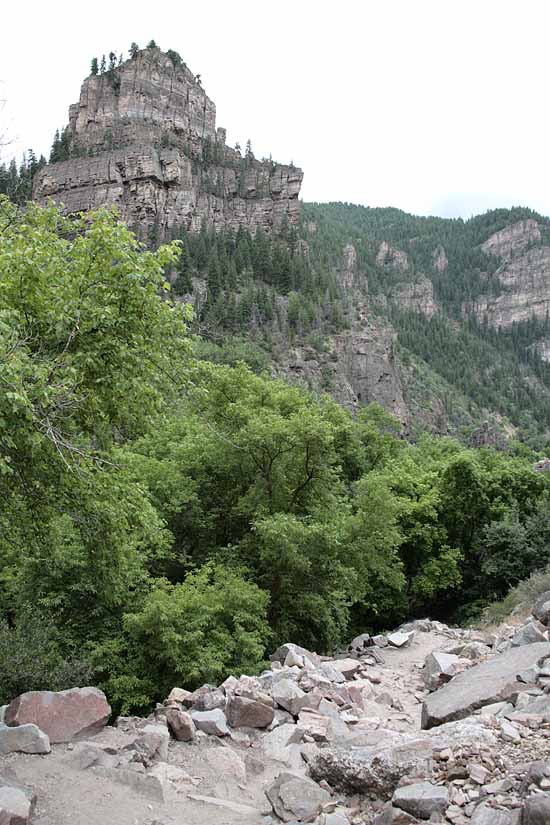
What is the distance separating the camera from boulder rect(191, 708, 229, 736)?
Result: 9641 mm

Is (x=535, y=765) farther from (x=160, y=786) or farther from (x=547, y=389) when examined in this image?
(x=547, y=389)

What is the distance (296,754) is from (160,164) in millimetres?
127384

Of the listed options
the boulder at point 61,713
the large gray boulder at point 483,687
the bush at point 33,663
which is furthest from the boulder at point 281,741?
the bush at point 33,663

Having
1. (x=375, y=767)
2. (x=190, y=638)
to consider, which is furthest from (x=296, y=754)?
(x=190, y=638)

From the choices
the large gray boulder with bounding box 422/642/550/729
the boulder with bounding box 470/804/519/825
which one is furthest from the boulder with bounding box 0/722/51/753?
the boulder with bounding box 470/804/519/825

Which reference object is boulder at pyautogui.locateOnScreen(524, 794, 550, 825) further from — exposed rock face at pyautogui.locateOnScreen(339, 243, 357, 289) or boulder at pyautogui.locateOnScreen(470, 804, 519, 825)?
exposed rock face at pyautogui.locateOnScreen(339, 243, 357, 289)

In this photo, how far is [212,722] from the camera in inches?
381

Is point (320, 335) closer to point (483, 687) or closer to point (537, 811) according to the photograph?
point (483, 687)

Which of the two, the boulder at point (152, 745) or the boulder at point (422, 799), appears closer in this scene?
the boulder at point (422, 799)

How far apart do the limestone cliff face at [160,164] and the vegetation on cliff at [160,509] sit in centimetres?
9618

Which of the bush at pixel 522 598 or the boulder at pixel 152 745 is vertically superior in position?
the boulder at pixel 152 745

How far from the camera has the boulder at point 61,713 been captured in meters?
9.04

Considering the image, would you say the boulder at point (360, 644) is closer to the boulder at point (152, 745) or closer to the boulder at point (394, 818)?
the boulder at point (152, 745)

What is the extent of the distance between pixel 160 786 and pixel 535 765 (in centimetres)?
455
